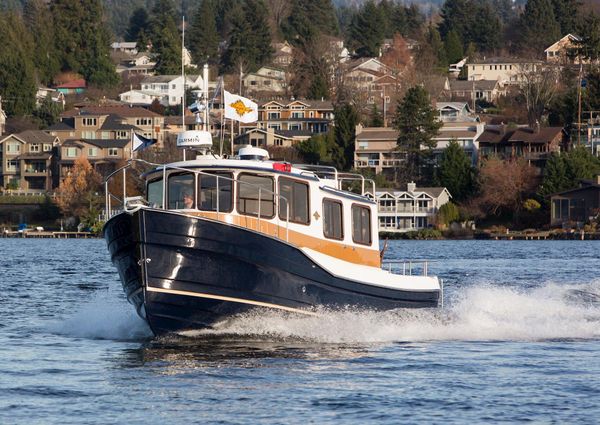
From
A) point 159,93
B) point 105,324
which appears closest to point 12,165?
point 159,93

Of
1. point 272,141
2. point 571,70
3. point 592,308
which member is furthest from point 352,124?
point 592,308

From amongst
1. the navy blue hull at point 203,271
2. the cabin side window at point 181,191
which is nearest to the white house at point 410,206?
the cabin side window at point 181,191

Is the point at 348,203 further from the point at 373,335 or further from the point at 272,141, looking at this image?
the point at 272,141

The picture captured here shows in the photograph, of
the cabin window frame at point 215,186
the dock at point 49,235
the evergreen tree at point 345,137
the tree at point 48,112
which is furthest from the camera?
the tree at point 48,112

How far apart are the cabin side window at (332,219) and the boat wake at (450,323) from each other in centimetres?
173

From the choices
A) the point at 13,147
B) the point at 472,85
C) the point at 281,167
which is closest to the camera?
the point at 281,167

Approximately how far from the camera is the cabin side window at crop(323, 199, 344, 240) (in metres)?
28.5

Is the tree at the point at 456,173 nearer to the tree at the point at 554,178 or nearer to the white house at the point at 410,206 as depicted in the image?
the white house at the point at 410,206

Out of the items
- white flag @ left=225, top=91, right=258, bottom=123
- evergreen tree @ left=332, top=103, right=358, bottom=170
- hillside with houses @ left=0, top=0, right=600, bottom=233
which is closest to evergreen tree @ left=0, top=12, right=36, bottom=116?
hillside with houses @ left=0, top=0, right=600, bottom=233

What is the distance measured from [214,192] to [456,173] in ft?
321

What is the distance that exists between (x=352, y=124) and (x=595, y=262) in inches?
2903

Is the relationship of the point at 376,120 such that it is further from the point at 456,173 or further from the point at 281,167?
the point at 281,167

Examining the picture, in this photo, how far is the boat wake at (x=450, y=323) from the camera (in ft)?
90.0

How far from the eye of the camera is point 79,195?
5034 inches
